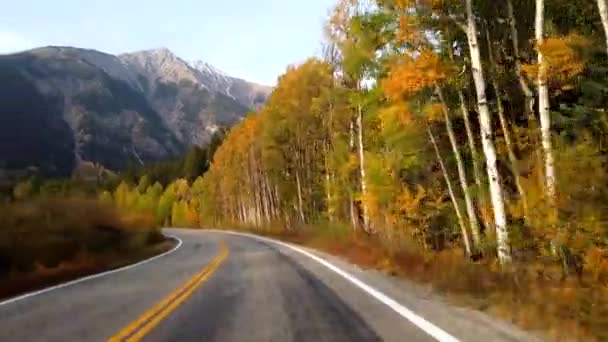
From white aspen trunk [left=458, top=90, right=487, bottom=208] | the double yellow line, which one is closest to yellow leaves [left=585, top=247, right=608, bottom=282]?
the double yellow line

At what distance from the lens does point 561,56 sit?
12641 mm

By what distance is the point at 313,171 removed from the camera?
5269 cm

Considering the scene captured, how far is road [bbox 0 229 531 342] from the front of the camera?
7.66 m

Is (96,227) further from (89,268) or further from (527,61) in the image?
(527,61)

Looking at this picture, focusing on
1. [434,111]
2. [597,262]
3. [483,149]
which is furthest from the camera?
[434,111]

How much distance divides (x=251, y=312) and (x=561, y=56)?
8131 mm

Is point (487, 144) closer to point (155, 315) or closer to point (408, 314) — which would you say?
point (408, 314)

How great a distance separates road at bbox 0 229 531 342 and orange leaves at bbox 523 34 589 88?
534 cm

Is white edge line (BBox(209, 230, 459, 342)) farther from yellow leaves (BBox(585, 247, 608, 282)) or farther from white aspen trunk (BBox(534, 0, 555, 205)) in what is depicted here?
white aspen trunk (BBox(534, 0, 555, 205))

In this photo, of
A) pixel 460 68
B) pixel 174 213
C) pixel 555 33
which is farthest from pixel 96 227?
pixel 174 213

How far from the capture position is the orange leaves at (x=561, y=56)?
41.4ft

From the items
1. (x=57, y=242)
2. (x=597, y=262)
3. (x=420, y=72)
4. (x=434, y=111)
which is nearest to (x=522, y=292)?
(x=597, y=262)

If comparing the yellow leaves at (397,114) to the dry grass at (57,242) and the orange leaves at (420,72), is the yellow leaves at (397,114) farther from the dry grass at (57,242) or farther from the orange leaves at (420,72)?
the dry grass at (57,242)

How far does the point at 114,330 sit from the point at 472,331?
4795mm
